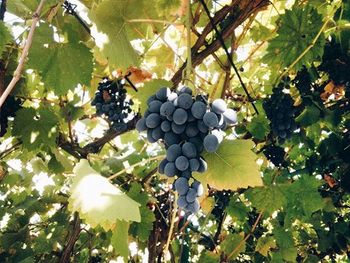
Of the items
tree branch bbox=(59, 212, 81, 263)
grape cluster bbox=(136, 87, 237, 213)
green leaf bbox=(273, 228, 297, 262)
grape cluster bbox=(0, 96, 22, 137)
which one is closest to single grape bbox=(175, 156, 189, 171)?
grape cluster bbox=(136, 87, 237, 213)

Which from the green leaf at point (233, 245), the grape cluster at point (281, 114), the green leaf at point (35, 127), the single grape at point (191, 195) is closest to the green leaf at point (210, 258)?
the green leaf at point (233, 245)

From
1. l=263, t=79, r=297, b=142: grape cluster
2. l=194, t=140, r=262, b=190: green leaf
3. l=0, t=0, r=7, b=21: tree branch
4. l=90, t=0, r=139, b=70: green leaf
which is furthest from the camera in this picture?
l=263, t=79, r=297, b=142: grape cluster

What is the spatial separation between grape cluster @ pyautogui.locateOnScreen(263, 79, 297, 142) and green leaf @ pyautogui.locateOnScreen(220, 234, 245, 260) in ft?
3.97

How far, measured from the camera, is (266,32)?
2791 millimetres

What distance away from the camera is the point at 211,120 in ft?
4.17

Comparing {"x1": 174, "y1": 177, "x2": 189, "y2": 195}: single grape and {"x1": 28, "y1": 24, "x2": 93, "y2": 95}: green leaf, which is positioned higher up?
{"x1": 28, "y1": 24, "x2": 93, "y2": 95}: green leaf

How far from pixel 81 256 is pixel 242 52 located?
2570 millimetres

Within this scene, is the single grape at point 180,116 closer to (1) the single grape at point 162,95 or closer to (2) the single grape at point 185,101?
(2) the single grape at point 185,101

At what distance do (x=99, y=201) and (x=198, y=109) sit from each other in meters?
0.46

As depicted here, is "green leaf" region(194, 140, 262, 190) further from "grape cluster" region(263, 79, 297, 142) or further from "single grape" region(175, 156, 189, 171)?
"grape cluster" region(263, 79, 297, 142)

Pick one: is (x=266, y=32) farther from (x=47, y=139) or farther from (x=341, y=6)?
(x=47, y=139)

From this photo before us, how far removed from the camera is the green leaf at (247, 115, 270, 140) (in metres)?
2.76

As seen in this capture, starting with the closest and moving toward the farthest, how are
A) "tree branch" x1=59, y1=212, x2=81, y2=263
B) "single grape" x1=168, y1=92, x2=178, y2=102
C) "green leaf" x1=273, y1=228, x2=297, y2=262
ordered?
"single grape" x1=168, y1=92, x2=178, y2=102 < "tree branch" x1=59, y1=212, x2=81, y2=263 < "green leaf" x1=273, y1=228, x2=297, y2=262

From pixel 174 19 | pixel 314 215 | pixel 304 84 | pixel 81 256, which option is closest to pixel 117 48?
pixel 174 19
